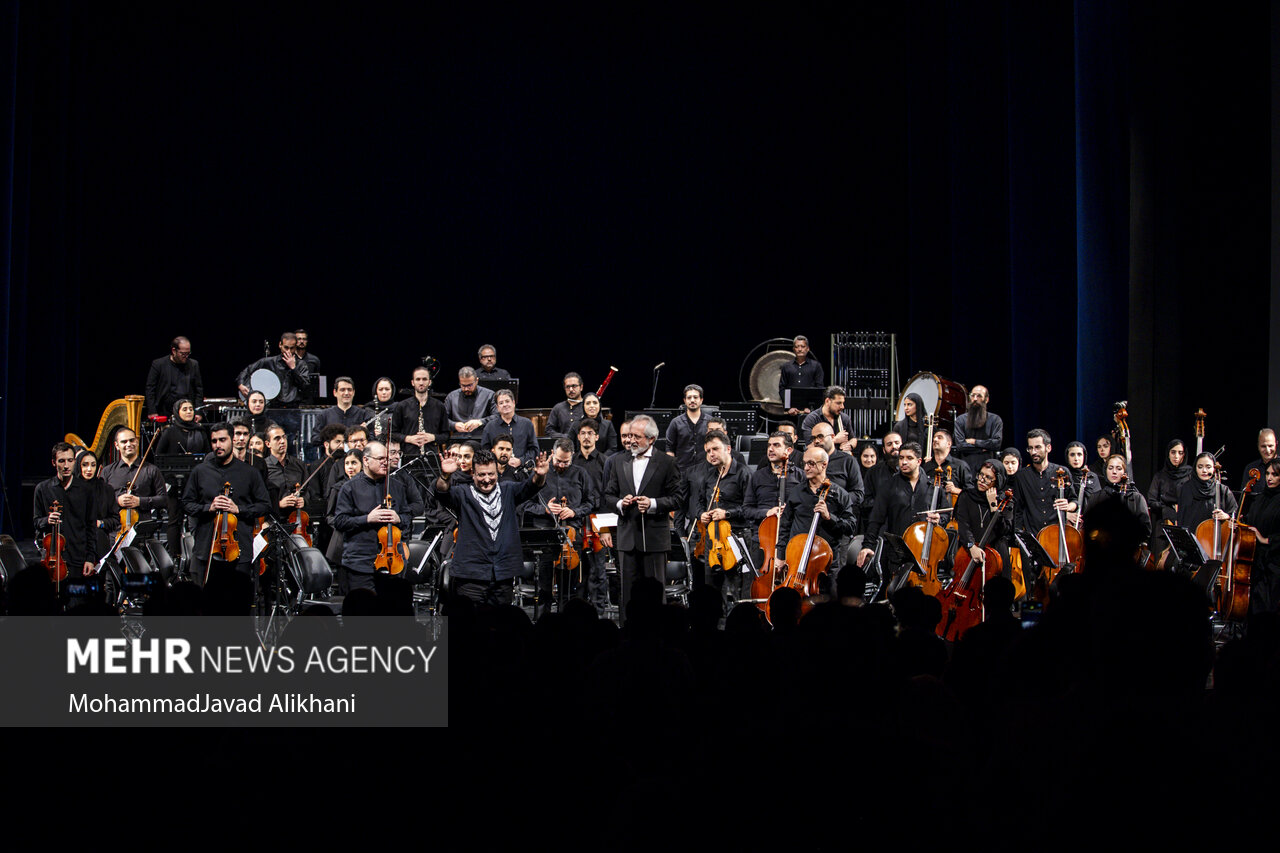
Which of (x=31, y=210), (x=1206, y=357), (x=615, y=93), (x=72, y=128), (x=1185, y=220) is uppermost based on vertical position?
(x=615, y=93)

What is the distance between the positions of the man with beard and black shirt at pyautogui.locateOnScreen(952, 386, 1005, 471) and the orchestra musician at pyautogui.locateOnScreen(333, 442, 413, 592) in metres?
6.37

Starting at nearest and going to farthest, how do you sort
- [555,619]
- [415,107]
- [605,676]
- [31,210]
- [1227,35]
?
[605,676], [555,619], [1227,35], [31,210], [415,107]

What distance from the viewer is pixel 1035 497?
10.4m

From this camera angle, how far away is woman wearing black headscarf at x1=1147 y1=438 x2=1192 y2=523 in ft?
34.9

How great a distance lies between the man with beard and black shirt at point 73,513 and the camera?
943cm

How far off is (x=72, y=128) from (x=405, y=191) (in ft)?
16.4

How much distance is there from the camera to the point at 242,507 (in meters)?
9.34

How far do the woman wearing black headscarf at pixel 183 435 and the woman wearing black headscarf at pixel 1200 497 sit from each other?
32.3ft

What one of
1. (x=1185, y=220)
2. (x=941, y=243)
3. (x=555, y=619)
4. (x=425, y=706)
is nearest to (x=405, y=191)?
(x=941, y=243)

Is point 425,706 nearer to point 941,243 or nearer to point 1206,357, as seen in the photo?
point 1206,357

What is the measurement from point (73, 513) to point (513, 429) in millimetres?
4348

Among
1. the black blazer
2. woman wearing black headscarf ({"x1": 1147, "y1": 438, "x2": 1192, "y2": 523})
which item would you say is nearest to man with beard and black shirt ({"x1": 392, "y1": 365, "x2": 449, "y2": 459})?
the black blazer

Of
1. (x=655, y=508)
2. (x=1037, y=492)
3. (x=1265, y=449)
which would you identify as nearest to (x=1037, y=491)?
(x=1037, y=492)

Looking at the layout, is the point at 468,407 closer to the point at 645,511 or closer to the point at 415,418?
the point at 415,418
